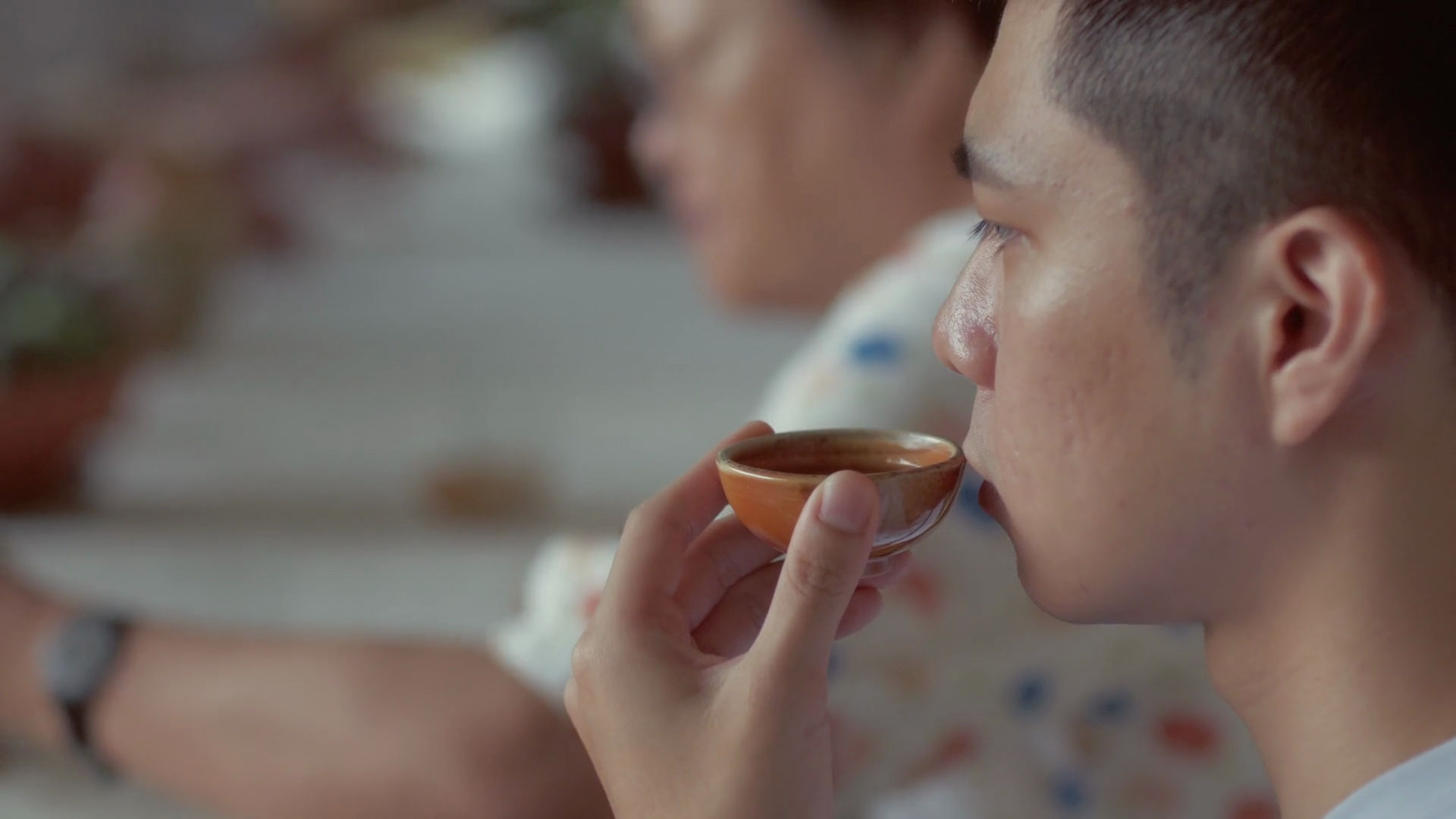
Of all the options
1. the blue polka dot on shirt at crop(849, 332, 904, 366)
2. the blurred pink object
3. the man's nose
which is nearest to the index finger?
the man's nose

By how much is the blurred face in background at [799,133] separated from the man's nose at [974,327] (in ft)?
1.32

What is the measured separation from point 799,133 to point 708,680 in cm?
66

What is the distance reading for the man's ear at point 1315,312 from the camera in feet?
1.47

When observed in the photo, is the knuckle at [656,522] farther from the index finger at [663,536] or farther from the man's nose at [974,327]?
the man's nose at [974,327]

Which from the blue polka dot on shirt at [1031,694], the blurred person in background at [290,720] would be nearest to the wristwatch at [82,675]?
the blurred person in background at [290,720]

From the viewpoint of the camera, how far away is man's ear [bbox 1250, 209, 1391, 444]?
1.47ft

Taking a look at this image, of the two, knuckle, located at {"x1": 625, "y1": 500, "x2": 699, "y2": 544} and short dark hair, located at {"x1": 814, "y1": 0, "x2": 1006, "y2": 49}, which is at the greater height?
short dark hair, located at {"x1": 814, "y1": 0, "x2": 1006, "y2": 49}

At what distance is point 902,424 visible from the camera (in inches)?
31.6

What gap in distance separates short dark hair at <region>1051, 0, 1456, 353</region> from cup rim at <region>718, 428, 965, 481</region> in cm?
11

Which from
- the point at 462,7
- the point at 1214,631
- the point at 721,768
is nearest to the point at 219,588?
the point at 721,768

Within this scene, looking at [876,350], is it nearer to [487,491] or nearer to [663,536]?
[663,536]

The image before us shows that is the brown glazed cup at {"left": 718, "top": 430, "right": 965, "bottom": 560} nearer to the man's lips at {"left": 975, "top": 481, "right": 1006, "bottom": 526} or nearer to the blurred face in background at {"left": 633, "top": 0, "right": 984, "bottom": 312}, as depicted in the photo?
the man's lips at {"left": 975, "top": 481, "right": 1006, "bottom": 526}

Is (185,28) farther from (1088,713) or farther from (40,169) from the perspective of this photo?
(1088,713)

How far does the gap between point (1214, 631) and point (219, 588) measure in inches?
35.6
